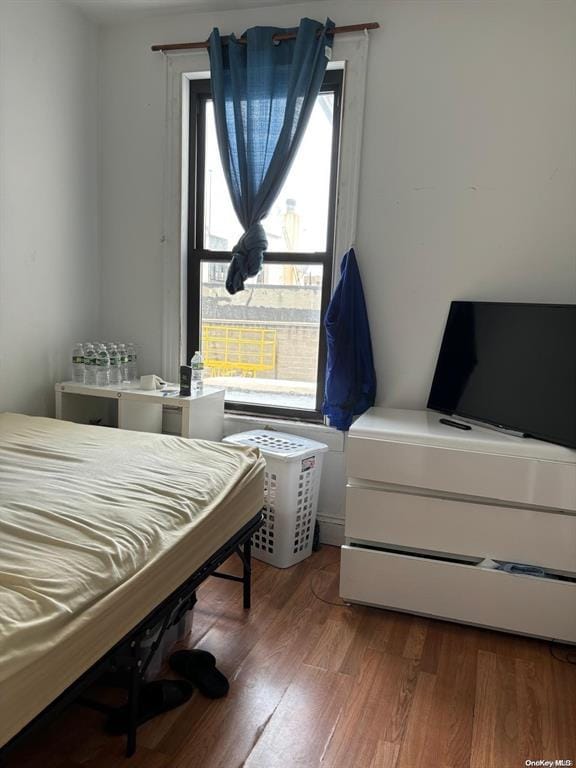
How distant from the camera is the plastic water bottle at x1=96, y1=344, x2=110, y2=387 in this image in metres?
2.85

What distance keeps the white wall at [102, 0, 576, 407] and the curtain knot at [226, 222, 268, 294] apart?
51 cm

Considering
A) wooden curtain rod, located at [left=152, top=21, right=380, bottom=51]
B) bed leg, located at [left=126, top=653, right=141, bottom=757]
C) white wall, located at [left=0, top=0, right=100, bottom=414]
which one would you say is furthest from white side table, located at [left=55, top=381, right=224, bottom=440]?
wooden curtain rod, located at [left=152, top=21, right=380, bottom=51]

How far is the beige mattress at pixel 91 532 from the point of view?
1044 millimetres

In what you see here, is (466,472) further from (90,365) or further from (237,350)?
(90,365)

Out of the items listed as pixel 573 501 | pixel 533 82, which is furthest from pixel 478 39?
pixel 573 501

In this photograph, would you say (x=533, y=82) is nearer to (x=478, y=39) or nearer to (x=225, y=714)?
(x=478, y=39)

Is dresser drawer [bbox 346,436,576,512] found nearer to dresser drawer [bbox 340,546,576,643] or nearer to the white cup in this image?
dresser drawer [bbox 340,546,576,643]

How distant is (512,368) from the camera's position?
229 cm

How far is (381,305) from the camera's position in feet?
9.04

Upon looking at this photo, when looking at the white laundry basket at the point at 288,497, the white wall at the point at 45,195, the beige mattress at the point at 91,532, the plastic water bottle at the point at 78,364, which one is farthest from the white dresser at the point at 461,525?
the white wall at the point at 45,195

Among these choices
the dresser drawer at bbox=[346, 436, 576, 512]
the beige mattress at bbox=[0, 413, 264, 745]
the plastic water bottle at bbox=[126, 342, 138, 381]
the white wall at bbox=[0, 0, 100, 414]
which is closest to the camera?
the beige mattress at bbox=[0, 413, 264, 745]

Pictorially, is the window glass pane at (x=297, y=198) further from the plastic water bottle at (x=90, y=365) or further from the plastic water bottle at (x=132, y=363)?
the plastic water bottle at (x=90, y=365)

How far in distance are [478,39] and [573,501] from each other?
205 centimetres

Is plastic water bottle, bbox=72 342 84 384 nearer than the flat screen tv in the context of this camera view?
No
